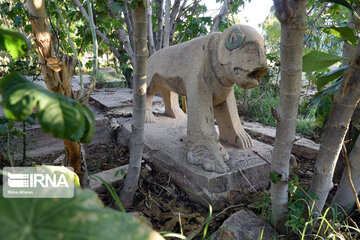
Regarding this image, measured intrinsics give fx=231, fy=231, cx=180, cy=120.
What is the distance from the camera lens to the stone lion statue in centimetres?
152

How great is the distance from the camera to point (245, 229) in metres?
1.23

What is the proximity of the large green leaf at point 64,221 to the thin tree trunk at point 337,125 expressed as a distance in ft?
3.25

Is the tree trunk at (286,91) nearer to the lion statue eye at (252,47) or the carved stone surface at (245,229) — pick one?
the carved stone surface at (245,229)

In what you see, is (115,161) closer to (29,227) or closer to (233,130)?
(233,130)

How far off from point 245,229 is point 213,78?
3.48 feet

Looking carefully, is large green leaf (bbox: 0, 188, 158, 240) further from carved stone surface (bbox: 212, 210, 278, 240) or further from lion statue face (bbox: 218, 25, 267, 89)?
lion statue face (bbox: 218, 25, 267, 89)

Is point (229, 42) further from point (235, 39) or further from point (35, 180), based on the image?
point (35, 180)

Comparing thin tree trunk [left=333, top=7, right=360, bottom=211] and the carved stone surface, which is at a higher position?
thin tree trunk [left=333, top=7, right=360, bottom=211]

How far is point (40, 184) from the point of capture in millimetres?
741

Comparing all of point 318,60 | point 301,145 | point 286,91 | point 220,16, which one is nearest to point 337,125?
point 286,91

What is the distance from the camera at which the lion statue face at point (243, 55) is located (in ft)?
4.86

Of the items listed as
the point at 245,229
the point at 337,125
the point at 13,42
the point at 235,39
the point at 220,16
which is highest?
the point at 220,16

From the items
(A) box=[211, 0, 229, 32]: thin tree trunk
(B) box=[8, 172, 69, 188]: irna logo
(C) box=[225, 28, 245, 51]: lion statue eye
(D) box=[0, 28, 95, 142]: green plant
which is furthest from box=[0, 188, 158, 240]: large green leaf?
(A) box=[211, 0, 229, 32]: thin tree trunk

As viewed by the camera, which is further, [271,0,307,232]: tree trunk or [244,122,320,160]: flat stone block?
[244,122,320,160]: flat stone block
